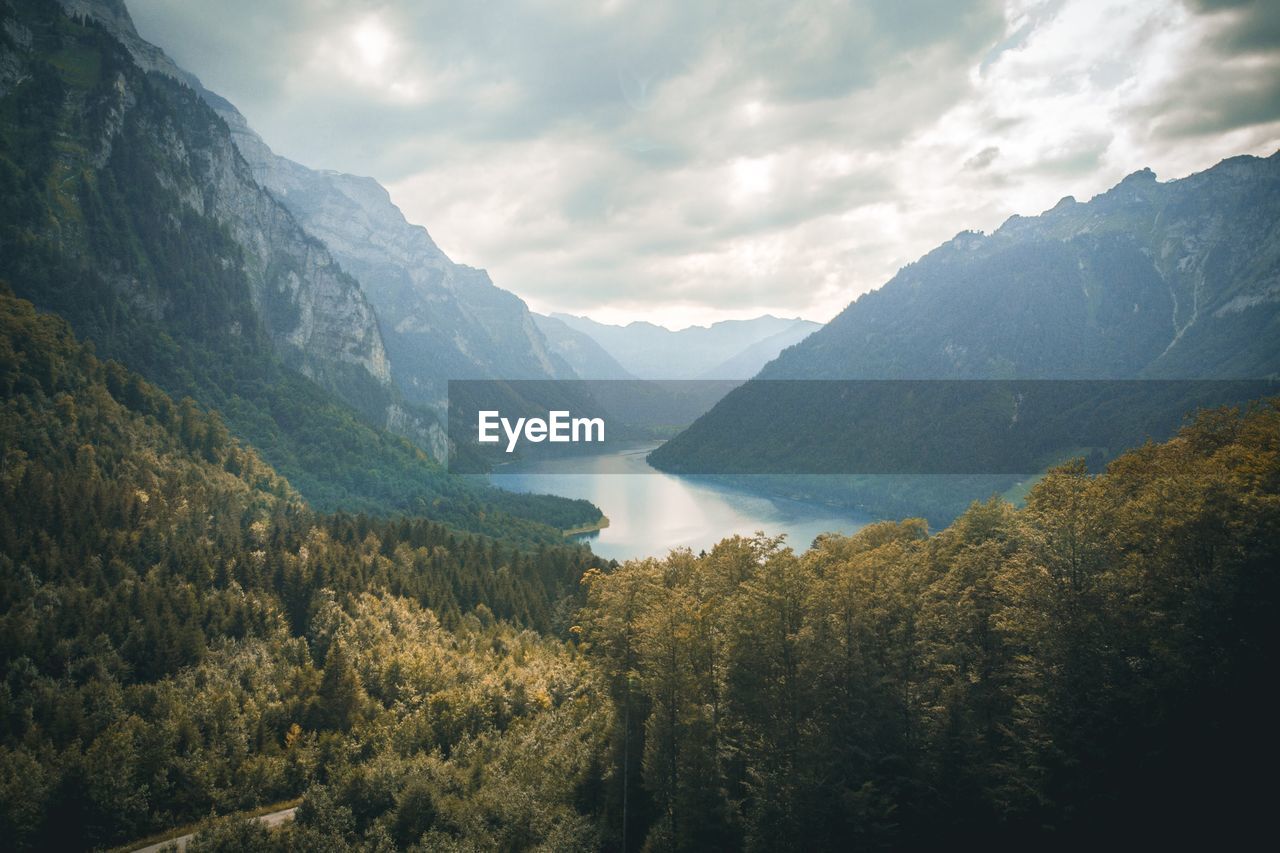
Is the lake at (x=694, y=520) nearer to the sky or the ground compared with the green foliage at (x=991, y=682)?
nearer to the ground

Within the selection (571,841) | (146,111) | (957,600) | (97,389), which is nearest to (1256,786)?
(957,600)

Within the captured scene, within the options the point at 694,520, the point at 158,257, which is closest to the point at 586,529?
the point at 694,520

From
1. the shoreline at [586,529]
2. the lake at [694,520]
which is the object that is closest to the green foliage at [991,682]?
the lake at [694,520]

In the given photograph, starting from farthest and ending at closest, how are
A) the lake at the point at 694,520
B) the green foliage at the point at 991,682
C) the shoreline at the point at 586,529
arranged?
the shoreline at the point at 586,529 < the lake at the point at 694,520 < the green foliage at the point at 991,682

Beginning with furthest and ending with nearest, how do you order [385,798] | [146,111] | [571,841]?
[146,111] < [385,798] < [571,841]

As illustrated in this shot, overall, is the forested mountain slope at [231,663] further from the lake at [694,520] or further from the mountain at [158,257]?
the lake at [694,520]

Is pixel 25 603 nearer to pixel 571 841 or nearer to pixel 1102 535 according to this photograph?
pixel 571 841

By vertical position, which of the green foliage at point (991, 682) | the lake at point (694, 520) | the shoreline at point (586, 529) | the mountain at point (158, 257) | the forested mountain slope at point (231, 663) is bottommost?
the shoreline at point (586, 529)

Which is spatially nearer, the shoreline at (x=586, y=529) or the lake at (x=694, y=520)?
the lake at (x=694, y=520)

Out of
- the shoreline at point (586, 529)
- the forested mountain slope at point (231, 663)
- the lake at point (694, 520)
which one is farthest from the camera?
the shoreline at point (586, 529)
